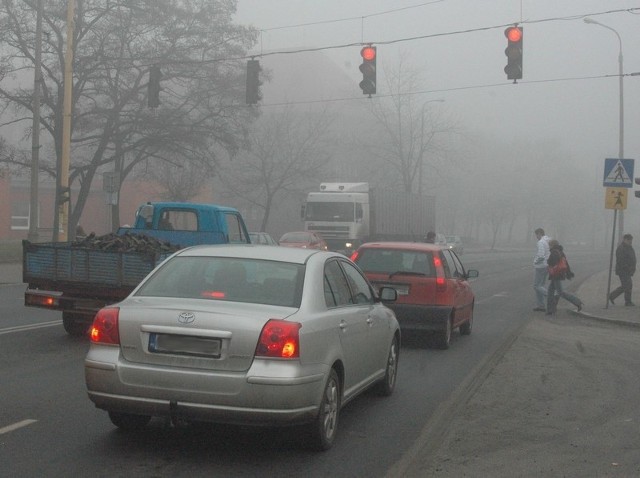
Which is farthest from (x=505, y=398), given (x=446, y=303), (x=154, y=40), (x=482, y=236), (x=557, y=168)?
(x=482, y=236)

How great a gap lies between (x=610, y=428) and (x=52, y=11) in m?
31.8

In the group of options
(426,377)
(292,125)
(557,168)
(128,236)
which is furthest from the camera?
(557,168)

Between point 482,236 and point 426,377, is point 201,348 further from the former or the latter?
point 482,236

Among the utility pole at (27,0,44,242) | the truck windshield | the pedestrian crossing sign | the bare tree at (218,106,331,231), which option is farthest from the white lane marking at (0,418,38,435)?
the bare tree at (218,106,331,231)

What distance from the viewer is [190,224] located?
1532cm

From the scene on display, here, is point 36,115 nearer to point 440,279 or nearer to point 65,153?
point 65,153

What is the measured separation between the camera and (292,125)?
60.8 metres

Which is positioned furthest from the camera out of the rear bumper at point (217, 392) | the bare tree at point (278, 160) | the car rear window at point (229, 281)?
the bare tree at point (278, 160)

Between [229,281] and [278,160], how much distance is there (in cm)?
5027

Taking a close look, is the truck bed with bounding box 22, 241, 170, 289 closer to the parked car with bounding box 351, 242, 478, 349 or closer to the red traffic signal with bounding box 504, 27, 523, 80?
the parked car with bounding box 351, 242, 478, 349

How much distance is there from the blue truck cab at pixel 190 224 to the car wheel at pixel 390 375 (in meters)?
6.02

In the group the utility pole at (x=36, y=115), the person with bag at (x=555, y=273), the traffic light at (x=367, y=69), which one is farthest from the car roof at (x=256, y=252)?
Result: the utility pole at (x=36, y=115)

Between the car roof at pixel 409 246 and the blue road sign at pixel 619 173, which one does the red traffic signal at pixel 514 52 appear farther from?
the car roof at pixel 409 246

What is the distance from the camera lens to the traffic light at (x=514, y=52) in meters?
18.8
